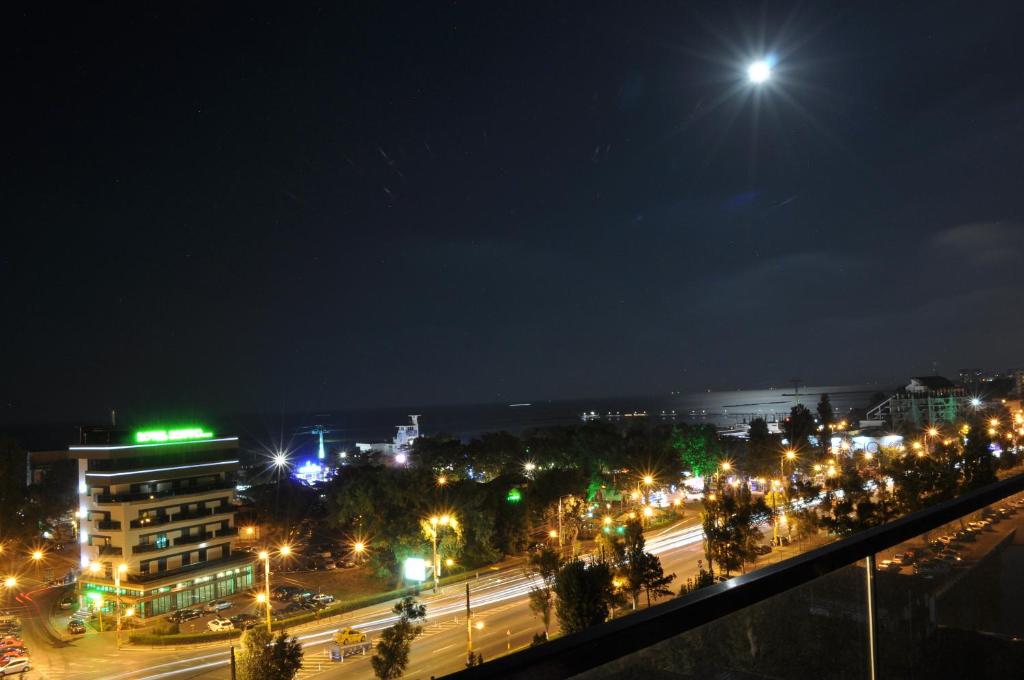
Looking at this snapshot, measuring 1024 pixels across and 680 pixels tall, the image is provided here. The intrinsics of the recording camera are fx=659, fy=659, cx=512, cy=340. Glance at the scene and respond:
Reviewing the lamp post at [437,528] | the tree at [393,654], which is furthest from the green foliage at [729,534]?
the lamp post at [437,528]

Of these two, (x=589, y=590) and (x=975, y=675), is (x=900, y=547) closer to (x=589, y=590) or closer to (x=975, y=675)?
(x=975, y=675)

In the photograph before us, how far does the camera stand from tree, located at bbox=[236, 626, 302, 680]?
1095 centimetres

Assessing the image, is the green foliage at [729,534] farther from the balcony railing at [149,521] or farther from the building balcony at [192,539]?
the balcony railing at [149,521]

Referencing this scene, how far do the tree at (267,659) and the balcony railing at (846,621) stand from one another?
11402 mm

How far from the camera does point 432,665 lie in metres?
12.9

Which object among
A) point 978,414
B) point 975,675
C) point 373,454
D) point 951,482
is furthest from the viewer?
Answer: point 373,454

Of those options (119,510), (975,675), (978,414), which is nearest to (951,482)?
(975,675)

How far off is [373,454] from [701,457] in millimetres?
35730

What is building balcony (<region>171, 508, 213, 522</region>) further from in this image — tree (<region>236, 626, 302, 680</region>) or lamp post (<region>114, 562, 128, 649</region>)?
tree (<region>236, 626, 302, 680</region>)

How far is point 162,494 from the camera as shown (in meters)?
21.4

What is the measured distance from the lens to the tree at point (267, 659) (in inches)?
431

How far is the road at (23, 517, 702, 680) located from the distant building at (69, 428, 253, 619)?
1990 mm

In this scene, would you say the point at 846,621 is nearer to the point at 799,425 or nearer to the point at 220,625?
the point at 220,625

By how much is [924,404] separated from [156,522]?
52.3m
